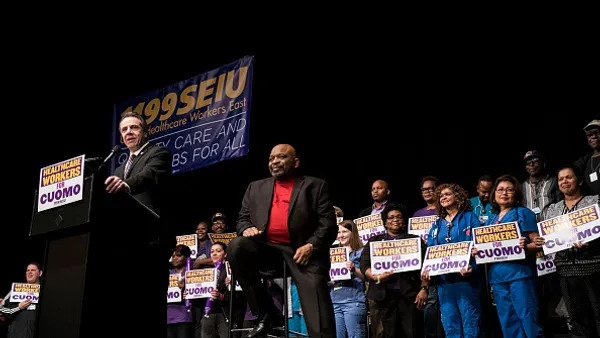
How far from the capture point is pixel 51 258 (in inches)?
116

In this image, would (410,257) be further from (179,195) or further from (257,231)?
(179,195)

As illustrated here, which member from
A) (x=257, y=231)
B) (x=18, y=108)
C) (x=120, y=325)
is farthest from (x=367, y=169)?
(x=120, y=325)

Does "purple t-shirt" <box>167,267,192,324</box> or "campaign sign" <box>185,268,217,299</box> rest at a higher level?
"campaign sign" <box>185,268,217,299</box>

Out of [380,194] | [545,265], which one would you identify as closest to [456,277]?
[545,265]

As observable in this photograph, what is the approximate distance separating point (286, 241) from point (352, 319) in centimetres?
248

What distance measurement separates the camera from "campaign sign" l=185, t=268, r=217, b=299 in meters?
6.80

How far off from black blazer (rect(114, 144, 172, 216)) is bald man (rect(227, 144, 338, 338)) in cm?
83

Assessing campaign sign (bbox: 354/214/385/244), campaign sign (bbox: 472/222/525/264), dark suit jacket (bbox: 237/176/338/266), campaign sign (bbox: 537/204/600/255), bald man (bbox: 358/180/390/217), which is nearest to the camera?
dark suit jacket (bbox: 237/176/338/266)

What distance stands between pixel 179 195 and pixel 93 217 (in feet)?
28.5

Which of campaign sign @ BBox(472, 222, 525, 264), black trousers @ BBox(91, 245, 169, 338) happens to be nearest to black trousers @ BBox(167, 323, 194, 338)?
campaign sign @ BBox(472, 222, 525, 264)

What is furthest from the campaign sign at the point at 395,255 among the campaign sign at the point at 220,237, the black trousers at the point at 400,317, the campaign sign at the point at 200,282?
the campaign sign at the point at 220,237

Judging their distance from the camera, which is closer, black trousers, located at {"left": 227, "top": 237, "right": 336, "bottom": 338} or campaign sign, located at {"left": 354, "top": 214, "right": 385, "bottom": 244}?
black trousers, located at {"left": 227, "top": 237, "right": 336, "bottom": 338}

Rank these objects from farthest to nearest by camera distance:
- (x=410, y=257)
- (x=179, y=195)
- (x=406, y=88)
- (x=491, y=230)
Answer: (x=179, y=195) < (x=406, y=88) < (x=410, y=257) < (x=491, y=230)

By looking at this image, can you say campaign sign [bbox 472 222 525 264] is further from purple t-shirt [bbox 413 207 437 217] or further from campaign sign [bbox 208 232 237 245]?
campaign sign [bbox 208 232 237 245]
